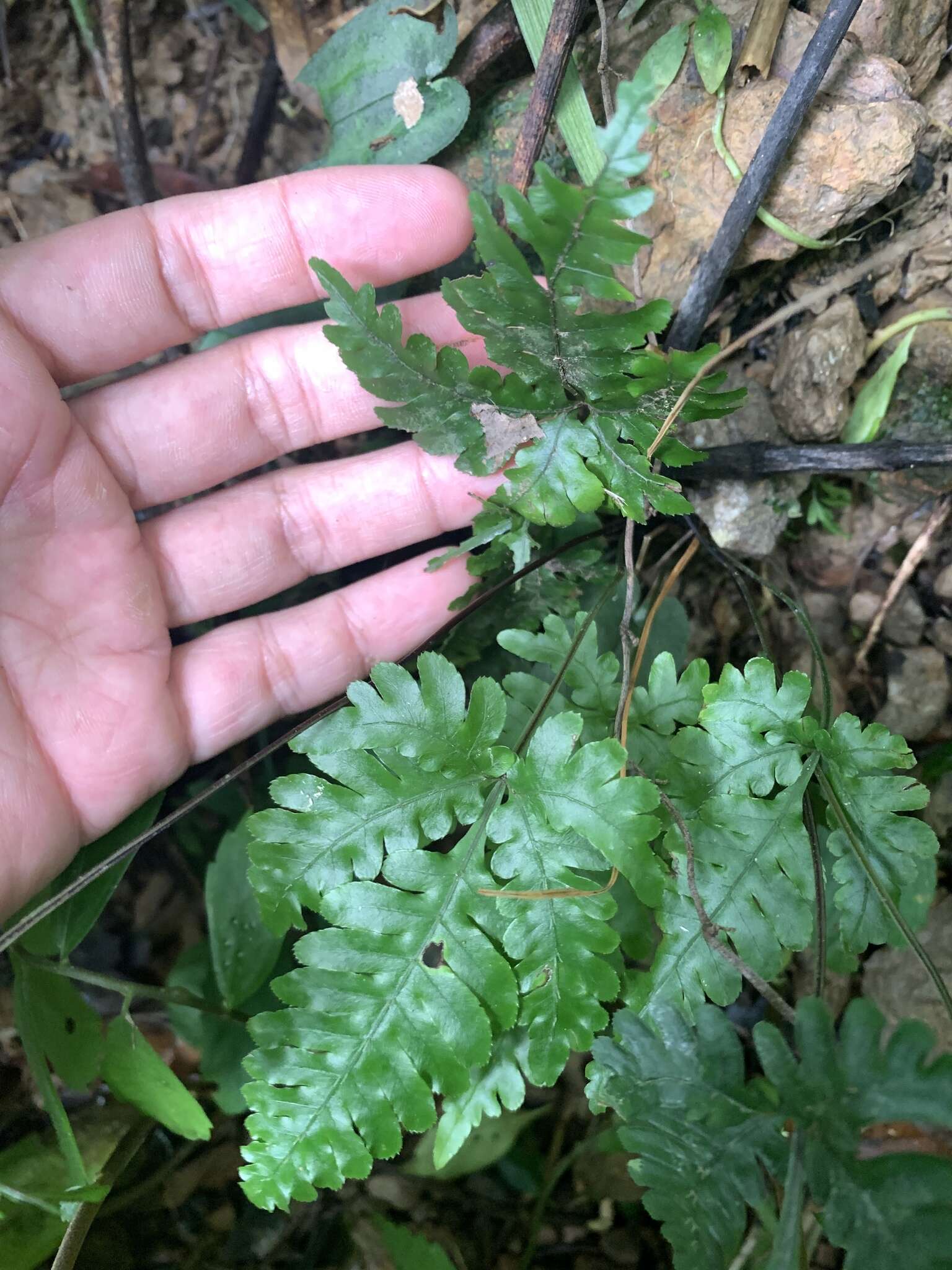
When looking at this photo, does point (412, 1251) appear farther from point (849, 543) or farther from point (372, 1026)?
point (849, 543)

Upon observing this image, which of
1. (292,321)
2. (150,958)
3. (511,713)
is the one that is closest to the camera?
(511,713)

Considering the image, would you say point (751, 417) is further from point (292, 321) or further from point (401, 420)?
point (292, 321)

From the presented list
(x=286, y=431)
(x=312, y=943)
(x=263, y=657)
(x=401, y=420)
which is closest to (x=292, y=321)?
(x=286, y=431)

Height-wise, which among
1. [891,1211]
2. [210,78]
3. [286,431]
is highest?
[210,78]

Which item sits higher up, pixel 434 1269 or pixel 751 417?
pixel 751 417

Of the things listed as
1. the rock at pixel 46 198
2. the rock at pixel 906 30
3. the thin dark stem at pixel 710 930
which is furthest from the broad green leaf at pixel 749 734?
the rock at pixel 46 198

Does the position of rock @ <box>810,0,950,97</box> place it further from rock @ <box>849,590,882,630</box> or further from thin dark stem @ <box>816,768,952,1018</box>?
thin dark stem @ <box>816,768,952,1018</box>

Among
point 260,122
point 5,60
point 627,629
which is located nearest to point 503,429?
point 627,629
